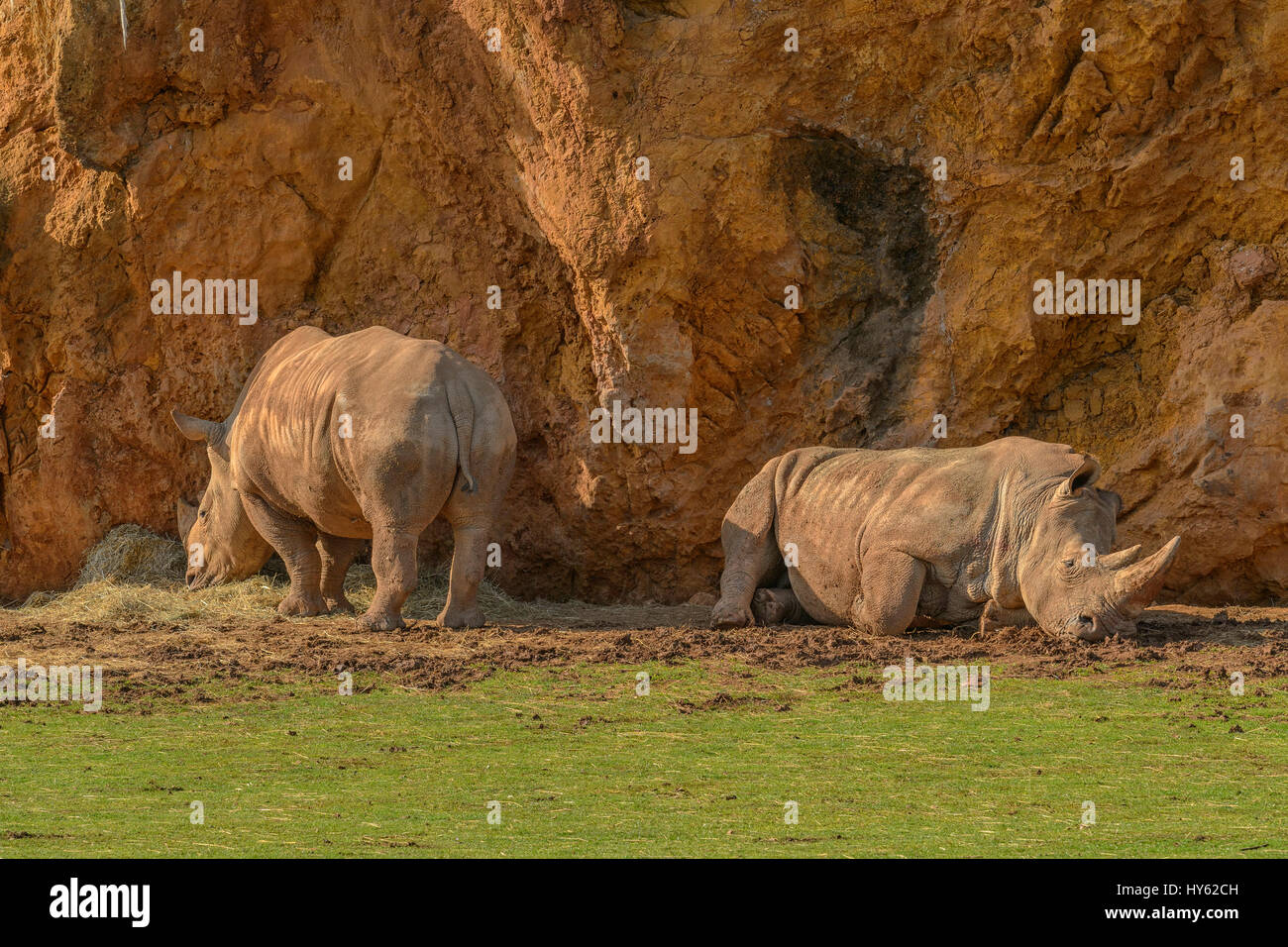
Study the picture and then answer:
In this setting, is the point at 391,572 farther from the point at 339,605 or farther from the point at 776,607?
the point at 776,607

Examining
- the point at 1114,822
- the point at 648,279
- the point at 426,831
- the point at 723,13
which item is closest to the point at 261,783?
the point at 426,831

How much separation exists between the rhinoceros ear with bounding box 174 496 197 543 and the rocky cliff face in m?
0.35

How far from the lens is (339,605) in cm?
1121

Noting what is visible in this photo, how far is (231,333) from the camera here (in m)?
12.7

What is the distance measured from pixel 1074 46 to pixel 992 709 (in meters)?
5.04

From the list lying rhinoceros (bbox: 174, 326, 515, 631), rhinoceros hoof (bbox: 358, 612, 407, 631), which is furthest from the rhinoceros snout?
rhinoceros hoof (bbox: 358, 612, 407, 631)

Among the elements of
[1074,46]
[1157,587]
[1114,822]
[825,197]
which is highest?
[1074,46]

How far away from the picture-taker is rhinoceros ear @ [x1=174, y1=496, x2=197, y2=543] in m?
12.5

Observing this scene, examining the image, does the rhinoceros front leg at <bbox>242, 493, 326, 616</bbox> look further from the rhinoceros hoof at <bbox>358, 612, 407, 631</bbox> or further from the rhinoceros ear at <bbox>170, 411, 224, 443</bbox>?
the rhinoceros hoof at <bbox>358, 612, 407, 631</bbox>

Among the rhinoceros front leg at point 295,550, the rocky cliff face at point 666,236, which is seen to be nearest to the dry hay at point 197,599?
the rhinoceros front leg at point 295,550

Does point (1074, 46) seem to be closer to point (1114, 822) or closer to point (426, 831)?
point (1114, 822)

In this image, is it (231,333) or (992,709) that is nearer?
(992,709)

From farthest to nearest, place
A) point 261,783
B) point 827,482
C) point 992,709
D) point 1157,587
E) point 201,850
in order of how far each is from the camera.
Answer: point 827,482 < point 1157,587 < point 992,709 < point 261,783 < point 201,850

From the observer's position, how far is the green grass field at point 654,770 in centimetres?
493
